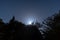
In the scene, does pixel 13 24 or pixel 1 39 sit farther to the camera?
pixel 13 24

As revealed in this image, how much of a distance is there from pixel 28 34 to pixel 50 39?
2.45 m

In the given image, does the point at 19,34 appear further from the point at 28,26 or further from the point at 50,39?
the point at 50,39

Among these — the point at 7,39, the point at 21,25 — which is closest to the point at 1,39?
the point at 7,39

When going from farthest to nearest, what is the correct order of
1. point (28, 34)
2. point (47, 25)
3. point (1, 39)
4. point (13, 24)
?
point (47, 25), point (28, 34), point (13, 24), point (1, 39)

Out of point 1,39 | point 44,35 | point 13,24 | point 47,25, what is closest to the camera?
point 1,39

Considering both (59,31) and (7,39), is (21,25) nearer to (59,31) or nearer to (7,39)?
(7,39)

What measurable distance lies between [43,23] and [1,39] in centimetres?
812

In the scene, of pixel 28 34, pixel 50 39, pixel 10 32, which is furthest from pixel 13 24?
pixel 50 39

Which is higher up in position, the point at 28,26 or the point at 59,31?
the point at 28,26

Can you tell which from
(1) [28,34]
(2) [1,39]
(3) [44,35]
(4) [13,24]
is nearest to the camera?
(2) [1,39]

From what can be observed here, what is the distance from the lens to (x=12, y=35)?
47.3 ft

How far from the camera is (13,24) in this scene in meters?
14.8

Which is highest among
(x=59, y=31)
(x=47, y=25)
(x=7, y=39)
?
(x=47, y=25)

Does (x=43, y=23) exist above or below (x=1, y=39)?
above
